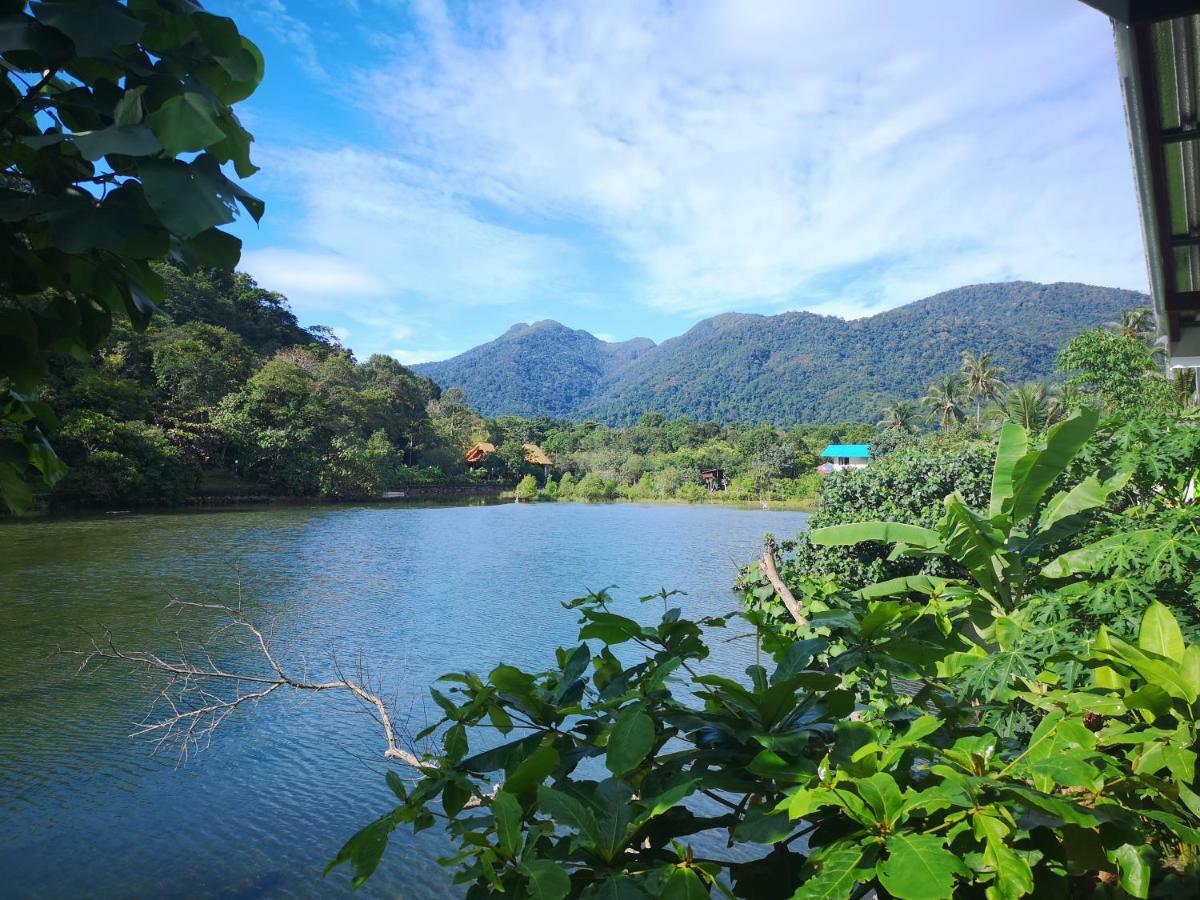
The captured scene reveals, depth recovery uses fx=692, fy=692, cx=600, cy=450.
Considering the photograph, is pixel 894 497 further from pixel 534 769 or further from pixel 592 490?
pixel 592 490

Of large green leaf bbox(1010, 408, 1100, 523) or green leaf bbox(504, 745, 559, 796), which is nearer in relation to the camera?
green leaf bbox(504, 745, 559, 796)

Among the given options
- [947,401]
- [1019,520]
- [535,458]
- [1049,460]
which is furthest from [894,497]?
[535,458]

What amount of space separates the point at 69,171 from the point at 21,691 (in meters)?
8.20

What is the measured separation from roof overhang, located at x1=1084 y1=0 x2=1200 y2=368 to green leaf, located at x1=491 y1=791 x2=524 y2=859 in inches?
76.9

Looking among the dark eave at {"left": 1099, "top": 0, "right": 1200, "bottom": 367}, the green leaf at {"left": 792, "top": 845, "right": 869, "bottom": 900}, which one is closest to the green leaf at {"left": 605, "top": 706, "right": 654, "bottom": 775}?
the green leaf at {"left": 792, "top": 845, "right": 869, "bottom": 900}

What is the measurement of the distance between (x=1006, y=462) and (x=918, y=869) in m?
3.59

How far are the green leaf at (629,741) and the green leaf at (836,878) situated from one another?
174mm

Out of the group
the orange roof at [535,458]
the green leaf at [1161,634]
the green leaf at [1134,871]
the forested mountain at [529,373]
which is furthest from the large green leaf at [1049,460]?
the forested mountain at [529,373]

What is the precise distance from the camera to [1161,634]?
37.4 inches

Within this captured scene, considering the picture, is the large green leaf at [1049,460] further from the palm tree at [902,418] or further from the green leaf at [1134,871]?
the palm tree at [902,418]

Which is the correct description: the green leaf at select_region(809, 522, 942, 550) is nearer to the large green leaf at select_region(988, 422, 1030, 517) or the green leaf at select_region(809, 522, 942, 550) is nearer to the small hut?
the large green leaf at select_region(988, 422, 1030, 517)

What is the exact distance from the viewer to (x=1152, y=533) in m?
2.54

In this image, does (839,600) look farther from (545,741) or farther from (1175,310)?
(1175,310)

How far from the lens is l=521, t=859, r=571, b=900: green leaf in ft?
1.84
